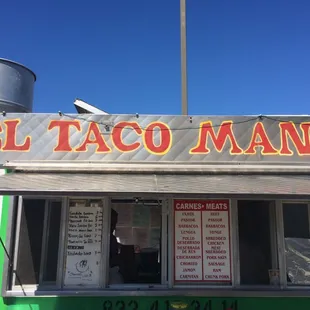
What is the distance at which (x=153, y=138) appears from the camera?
19.6 feet

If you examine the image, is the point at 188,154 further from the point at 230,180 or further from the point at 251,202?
the point at 251,202

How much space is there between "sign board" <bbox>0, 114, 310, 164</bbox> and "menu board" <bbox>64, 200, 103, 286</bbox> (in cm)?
76

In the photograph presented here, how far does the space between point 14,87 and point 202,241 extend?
170 inches

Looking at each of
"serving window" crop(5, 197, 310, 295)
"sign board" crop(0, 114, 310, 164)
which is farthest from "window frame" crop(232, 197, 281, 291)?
"sign board" crop(0, 114, 310, 164)

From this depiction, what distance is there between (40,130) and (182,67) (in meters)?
3.01

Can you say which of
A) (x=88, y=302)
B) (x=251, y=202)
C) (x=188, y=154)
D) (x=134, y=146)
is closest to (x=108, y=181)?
(x=134, y=146)

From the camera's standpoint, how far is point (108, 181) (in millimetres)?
5152

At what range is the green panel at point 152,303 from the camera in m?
5.42

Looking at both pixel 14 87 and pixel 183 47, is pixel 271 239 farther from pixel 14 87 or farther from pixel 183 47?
pixel 14 87

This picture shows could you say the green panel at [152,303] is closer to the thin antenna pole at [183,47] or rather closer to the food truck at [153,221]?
the food truck at [153,221]

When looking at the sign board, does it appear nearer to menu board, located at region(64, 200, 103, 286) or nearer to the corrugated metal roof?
the corrugated metal roof

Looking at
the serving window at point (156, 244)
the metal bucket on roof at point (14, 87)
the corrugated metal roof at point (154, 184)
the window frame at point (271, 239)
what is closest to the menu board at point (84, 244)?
the serving window at point (156, 244)

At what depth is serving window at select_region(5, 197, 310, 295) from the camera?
221 inches

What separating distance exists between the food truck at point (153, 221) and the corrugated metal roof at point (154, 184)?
0.07 metres
